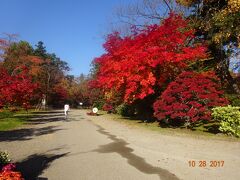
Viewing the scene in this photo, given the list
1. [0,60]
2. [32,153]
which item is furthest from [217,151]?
[0,60]

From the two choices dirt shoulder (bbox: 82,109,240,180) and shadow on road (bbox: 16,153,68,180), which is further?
dirt shoulder (bbox: 82,109,240,180)

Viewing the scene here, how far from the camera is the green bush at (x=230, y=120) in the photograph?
47.6ft

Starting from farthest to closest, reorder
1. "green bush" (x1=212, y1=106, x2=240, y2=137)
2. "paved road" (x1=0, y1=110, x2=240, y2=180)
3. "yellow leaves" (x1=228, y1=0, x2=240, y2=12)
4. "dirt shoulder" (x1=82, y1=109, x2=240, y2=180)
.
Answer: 1. "yellow leaves" (x1=228, y1=0, x2=240, y2=12)
2. "green bush" (x1=212, y1=106, x2=240, y2=137)
3. "dirt shoulder" (x1=82, y1=109, x2=240, y2=180)
4. "paved road" (x1=0, y1=110, x2=240, y2=180)

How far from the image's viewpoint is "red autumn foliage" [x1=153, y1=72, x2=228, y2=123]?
684 inches

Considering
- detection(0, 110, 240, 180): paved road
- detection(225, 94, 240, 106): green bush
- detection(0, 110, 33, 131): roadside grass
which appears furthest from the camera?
detection(0, 110, 33, 131): roadside grass

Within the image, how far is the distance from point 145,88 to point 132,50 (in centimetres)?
273

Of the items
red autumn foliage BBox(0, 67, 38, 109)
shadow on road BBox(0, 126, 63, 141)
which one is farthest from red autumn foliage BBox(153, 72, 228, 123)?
red autumn foliage BBox(0, 67, 38, 109)

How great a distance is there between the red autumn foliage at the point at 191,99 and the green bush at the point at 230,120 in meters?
1.84

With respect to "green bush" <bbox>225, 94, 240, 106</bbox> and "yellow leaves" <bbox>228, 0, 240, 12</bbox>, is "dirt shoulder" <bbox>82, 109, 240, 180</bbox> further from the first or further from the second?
"yellow leaves" <bbox>228, 0, 240, 12</bbox>

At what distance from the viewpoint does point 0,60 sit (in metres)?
37.3

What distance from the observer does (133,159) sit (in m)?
10.2

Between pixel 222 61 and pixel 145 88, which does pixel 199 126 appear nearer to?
pixel 145 88

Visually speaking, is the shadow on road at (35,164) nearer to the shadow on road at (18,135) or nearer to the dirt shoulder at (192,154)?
the dirt shoulder at (192,154)

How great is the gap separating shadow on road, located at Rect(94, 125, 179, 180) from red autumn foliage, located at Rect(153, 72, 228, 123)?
4751mm
